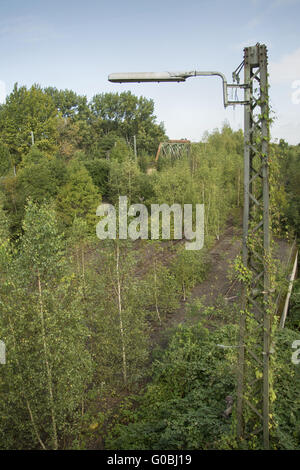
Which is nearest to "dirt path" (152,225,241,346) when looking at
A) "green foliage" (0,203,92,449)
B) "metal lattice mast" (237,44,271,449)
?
"green foliage" (0,203,92,449)

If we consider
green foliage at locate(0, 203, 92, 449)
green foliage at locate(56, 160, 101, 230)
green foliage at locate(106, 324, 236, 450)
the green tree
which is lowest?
green foliage at locate(106, 324, 236, 450)

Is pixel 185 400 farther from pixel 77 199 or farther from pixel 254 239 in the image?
pixel 77 199

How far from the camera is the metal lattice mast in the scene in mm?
4176

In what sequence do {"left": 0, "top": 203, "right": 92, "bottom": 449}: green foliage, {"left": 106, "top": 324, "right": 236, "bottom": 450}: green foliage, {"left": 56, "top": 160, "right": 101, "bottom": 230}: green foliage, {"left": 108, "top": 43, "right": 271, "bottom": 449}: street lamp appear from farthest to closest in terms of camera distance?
1. {"left": 56, "top": 160, "right": 101, "bottom": 230}: green foliage
2. {"left": 0, "top": 203, "right": 92, "bottom": 449}: green foliage
3. {"left": 106, "top": 324, "right": 236, "bottom": 450}: green foliage
4. {"left": 108, "top": 43, "right": 271, "bottom": 449}: street lamp

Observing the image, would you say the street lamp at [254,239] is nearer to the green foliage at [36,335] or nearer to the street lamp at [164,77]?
the street lamp at [164,77]

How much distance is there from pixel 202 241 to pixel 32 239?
49.2 ft

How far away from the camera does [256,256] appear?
14.6ft

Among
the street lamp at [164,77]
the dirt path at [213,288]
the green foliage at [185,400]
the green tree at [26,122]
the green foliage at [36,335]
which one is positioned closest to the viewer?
the street lamp at [164,77]

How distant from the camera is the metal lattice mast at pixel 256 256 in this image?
4176 millimetres

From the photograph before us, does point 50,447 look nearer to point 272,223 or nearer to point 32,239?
point 32,239

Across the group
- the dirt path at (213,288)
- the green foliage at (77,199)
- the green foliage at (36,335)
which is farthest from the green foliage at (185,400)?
the green foliage at (77,199)

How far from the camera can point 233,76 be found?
4.24 metres

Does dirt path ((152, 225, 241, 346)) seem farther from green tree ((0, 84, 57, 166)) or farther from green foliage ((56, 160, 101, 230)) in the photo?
green tree ((0, 84, 57, 166))
